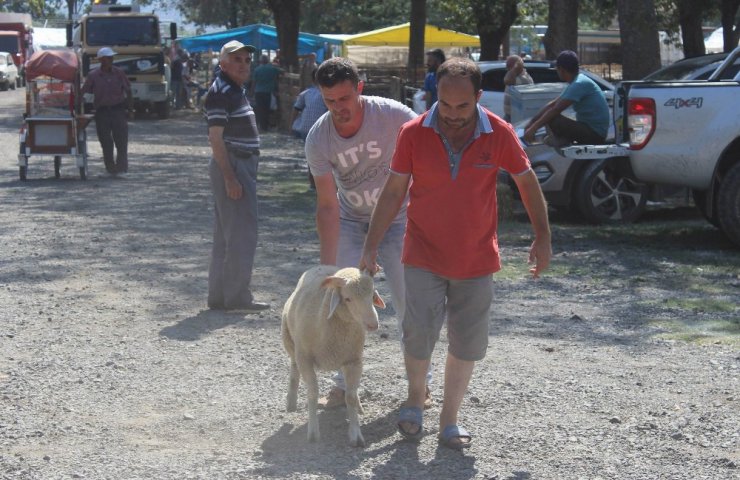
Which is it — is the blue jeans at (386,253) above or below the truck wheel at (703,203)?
above

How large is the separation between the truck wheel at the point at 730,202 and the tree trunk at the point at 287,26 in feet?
75.0

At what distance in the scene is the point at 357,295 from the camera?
17.4 ft

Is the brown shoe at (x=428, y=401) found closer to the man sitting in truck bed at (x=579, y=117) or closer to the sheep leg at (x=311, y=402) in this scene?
the sheep leg at (x=311, y=402)

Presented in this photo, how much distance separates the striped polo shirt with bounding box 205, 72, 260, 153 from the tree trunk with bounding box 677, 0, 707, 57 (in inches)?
892

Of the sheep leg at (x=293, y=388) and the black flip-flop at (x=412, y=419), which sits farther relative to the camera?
the sheep leg at (x=293, y=388)

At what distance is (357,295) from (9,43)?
63746 millimetres

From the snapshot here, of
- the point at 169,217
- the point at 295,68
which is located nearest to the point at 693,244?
the point at 169,217

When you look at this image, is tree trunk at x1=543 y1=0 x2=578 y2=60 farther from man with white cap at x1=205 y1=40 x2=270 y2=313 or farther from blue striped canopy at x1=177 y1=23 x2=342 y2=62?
blue striped canopy at x1=177 y1=23 x2=342 y2=62

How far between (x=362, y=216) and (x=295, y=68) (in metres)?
26.7

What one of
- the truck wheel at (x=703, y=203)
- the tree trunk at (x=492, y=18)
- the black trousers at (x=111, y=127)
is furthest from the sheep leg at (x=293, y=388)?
the tree trunk at (x=492, y=18)

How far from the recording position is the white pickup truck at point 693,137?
10.5m

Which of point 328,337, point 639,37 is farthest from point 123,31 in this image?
point 328,337

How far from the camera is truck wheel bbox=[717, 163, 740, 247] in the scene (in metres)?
10.5

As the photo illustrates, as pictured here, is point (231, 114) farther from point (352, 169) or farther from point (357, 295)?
point (357, 295)
